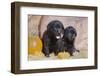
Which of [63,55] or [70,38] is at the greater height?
[70,38]

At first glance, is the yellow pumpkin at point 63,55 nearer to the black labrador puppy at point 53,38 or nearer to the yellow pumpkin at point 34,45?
the black labrador puppy at point 53,38

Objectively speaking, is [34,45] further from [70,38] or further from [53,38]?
[70,38]

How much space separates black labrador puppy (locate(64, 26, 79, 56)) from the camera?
1.78m

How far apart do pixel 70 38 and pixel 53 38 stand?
0.14 metres

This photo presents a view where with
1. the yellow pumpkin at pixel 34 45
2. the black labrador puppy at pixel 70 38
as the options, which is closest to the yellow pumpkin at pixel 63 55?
the black labrador puppy at pixel 70 38

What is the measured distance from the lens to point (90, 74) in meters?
1.89

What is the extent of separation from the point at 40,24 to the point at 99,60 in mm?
599

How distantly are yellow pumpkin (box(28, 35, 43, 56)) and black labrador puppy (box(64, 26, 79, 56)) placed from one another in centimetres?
21

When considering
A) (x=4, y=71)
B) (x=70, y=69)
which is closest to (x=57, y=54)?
(x=70, y=69)

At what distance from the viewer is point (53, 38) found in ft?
5.70

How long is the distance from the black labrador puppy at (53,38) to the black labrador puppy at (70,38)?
36 mm

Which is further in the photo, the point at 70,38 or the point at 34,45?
the point at 70,38

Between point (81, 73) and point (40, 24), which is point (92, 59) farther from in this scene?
point (40, 24)

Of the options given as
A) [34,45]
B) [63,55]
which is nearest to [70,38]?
[63,55]
